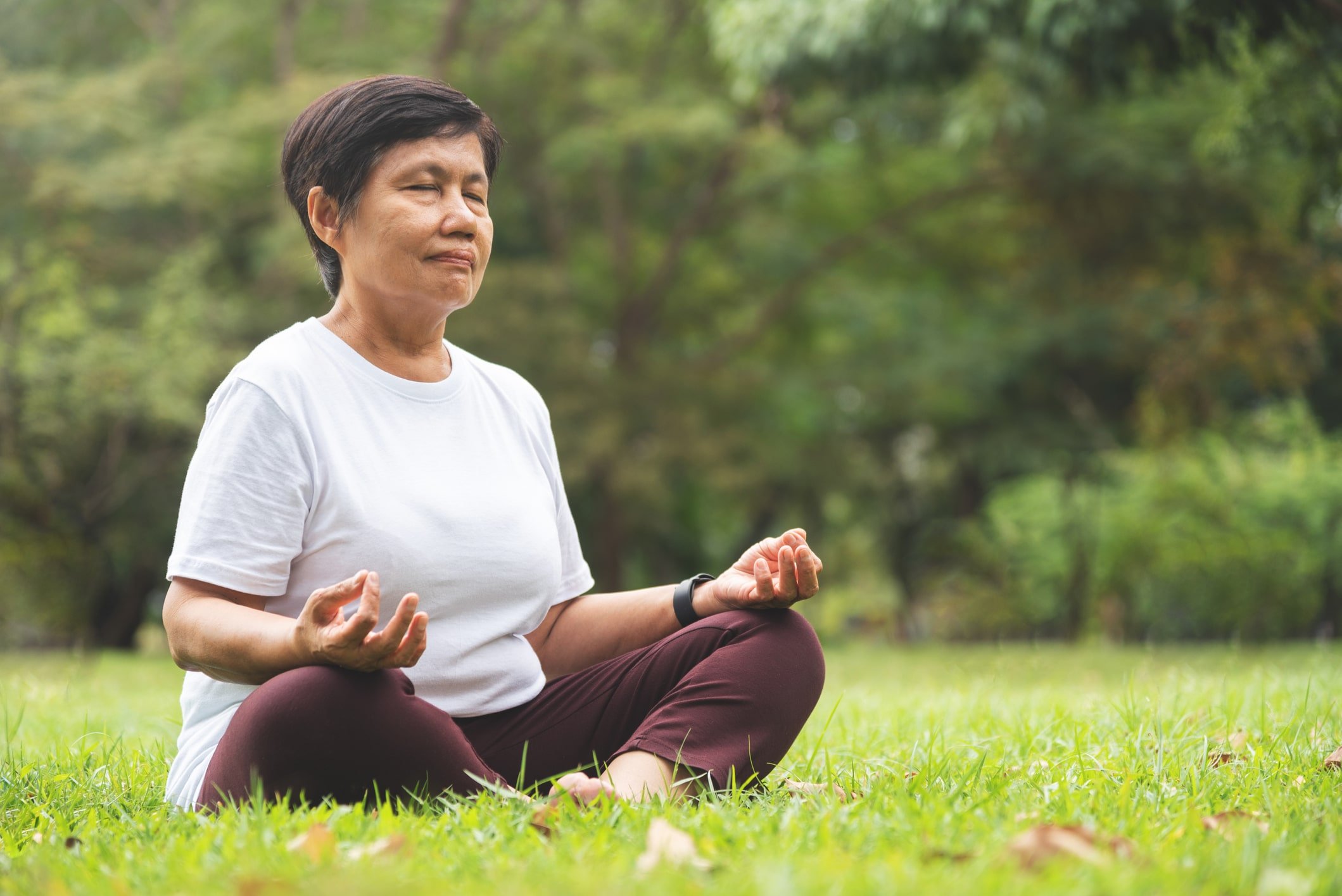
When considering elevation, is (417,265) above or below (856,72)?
below

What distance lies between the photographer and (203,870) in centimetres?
179

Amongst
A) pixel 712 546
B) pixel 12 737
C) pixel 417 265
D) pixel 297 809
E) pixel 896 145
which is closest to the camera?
pixel 297 809

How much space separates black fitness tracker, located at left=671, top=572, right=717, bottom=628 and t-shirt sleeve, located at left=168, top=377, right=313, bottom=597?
0.88 metres

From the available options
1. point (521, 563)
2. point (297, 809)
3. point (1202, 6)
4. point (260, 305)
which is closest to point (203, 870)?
point (297, 809)

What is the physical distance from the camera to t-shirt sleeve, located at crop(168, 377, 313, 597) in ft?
7.39

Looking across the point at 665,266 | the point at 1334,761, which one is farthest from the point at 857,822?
the point at 665,266

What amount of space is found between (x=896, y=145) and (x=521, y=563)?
14759 mm

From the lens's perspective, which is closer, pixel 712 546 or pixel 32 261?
pixel 32 261

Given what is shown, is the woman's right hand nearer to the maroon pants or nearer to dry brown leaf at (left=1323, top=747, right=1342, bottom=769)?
the maroon pants

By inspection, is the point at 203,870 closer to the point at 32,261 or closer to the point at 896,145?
the point at 32,261

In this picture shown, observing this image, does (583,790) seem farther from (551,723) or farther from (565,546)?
(565,546)

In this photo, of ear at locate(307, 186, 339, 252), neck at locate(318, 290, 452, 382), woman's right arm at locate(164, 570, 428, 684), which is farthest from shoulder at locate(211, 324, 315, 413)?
woman's right arm at locate(164, 570, 428, 684)

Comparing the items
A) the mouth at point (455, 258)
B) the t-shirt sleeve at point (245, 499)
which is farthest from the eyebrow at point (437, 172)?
the t-shirt sleeve at point (245, 499)

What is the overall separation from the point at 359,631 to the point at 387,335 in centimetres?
83
